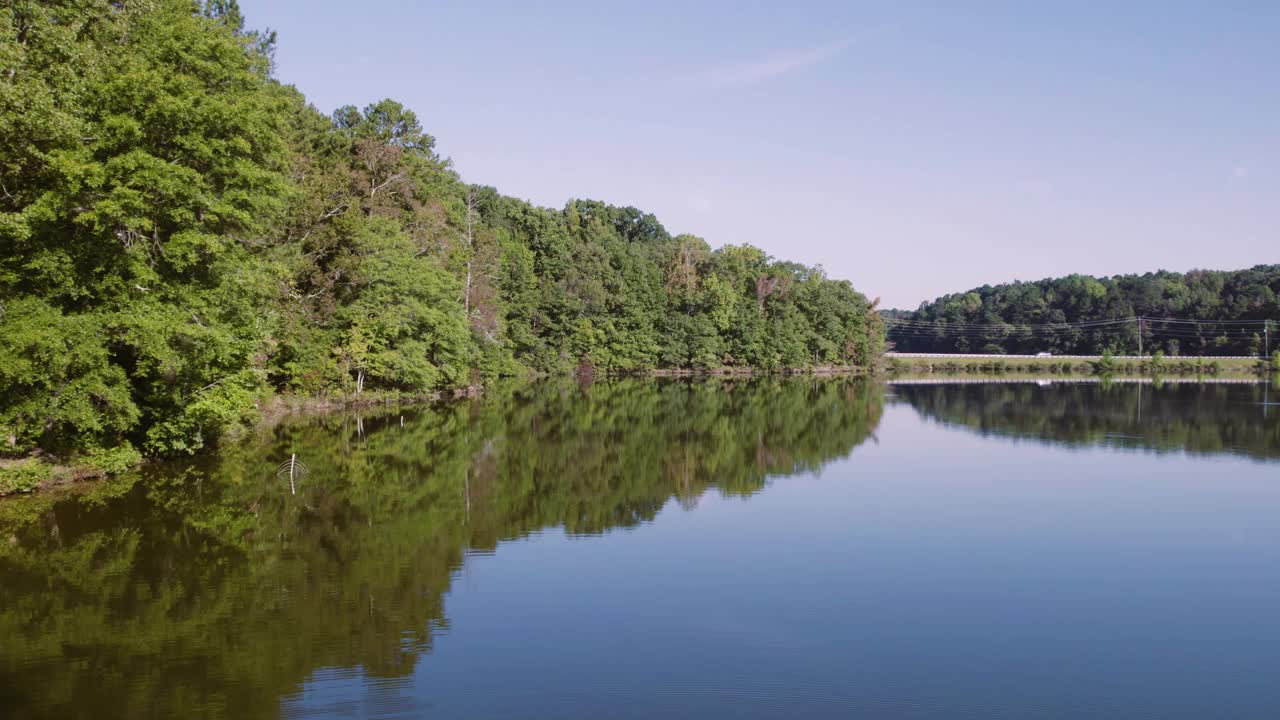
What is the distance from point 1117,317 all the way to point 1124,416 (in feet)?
341

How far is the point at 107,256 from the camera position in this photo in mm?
20719

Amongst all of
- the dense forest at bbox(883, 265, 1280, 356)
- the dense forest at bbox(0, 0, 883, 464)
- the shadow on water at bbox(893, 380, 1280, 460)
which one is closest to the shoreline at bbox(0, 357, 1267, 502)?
the dense forest at bbox(0, 0, 883, 464)

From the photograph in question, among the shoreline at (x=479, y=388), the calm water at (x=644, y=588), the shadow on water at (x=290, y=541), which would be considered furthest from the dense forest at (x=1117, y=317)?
the calm water at (x=644, y=588)

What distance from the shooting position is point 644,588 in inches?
539

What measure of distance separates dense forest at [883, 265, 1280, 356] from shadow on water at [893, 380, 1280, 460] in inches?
2348

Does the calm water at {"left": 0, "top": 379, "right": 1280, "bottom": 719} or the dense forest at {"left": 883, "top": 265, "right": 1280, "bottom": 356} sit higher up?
the dense forest at {"left": 883, "top": 265, "right": 1280, "bottom": 356}

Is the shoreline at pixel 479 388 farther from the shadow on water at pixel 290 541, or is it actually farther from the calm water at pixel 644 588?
the calm water at pixel 644 588

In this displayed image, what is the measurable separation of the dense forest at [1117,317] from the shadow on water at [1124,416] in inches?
2348

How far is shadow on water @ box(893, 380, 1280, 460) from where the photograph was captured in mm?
32750

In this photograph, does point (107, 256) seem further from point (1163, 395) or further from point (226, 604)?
point (1163, 395)

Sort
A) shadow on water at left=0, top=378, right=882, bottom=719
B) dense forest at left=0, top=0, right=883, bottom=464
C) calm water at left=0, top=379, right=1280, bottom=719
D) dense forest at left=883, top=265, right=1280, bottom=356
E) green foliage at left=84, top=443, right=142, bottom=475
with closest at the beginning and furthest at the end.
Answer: calm water at left=0, top=379, right=1280, bottom=719
shadow on water at left=0, top=378, right=882, bottom=719
dense forest at left=0, top=0, right=883, bottom=464
green foliage at left=84, top=443, right=142, bottom=475
dense forest at left=883, top=265, right=1280, bottom=356

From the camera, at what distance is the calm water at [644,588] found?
9.69 m

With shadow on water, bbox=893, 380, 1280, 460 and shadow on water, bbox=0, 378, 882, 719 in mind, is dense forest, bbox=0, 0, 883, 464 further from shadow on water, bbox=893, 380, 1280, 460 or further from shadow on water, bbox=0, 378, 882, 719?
shadow on water, bbox=893, 380, 1280, 460

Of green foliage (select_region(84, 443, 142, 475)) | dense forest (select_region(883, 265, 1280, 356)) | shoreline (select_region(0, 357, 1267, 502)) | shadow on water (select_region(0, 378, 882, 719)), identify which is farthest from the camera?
dense forest (select_region(883, 265, 1280, 356))
